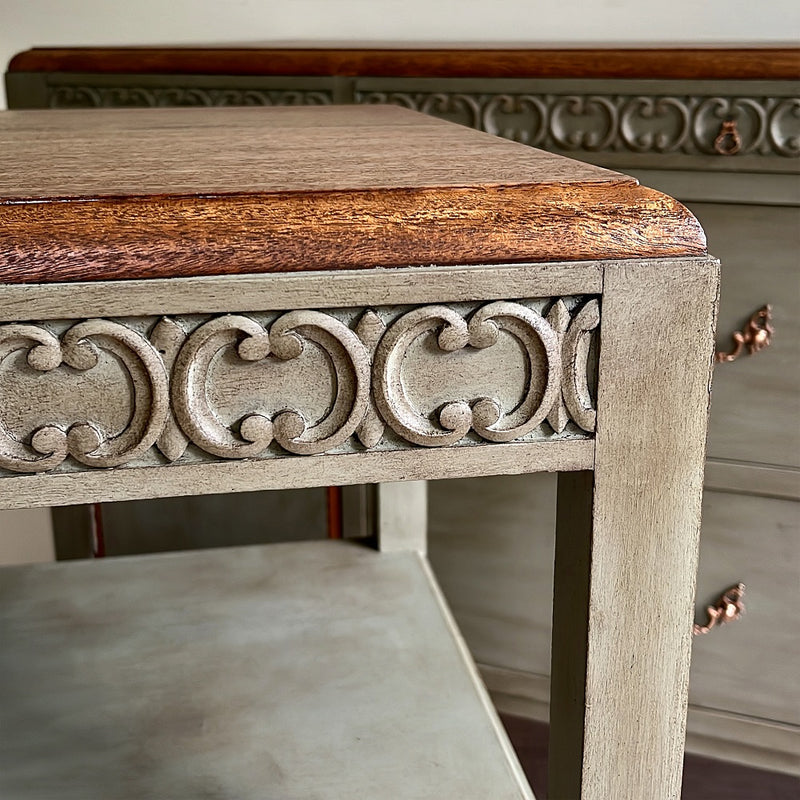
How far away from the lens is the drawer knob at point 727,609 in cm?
101

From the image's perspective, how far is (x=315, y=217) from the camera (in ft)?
1.23

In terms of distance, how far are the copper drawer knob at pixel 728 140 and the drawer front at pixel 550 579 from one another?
1.03 feet

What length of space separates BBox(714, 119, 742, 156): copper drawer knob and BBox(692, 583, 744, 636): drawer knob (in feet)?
1.33

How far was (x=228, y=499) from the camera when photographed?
3.82ft

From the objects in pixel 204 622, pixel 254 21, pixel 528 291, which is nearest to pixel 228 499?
pixel 204 622

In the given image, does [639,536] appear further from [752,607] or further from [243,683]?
[752,607]

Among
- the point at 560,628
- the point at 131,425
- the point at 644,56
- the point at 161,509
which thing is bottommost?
the point at 161,509

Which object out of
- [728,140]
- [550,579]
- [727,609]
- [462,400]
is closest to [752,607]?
[727,609]

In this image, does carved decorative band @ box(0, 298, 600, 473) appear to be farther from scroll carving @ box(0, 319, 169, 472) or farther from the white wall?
the white wall

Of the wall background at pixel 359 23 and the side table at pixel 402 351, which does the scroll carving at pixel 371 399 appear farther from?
the wall background at pixel 359 23

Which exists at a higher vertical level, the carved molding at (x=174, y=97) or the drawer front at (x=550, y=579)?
the carved molding at (x=174, y=97)

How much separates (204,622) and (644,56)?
1.95 ft

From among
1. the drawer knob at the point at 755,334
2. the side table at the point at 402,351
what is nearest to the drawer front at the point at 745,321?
the drawer knob at the point at 755,334

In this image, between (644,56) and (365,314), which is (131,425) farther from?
(644,56)
